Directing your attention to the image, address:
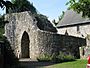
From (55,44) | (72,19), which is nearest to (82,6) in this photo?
(55,44)

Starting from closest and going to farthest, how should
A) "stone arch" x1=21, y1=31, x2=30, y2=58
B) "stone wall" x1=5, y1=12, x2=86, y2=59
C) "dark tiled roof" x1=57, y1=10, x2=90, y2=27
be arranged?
"stone wall" x1=5, y1=12, x2=86, y2=59
"stone arch" x1=21, y1=31, x2=30, y2=58
"dark tiled roof" x1=57, y1=10, x2=90, y2=27

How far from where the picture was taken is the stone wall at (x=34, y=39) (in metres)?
30.4

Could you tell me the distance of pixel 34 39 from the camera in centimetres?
3209

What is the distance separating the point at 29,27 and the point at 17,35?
2.67 meters

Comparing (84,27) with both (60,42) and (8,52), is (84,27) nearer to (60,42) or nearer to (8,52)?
(60,42)

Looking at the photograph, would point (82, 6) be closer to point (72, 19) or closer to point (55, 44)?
point (55, 44)

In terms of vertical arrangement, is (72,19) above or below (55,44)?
above

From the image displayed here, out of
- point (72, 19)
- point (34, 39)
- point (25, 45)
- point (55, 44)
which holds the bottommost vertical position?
point (55, 44)

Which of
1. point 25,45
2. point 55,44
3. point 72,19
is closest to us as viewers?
point 55,44

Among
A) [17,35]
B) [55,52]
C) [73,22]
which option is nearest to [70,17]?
[73,22]

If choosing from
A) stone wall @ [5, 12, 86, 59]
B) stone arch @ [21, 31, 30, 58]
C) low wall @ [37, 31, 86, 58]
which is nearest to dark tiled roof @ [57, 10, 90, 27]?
stone wall @ [5, 12, 86, 59]

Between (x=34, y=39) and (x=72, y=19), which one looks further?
(x=72, y=19)

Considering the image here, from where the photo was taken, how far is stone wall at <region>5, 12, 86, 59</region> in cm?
3042

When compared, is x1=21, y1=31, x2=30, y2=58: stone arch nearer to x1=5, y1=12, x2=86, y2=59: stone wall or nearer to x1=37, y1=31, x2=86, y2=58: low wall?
x1=5, y1=12, x2=86, y2=59: stone wall
